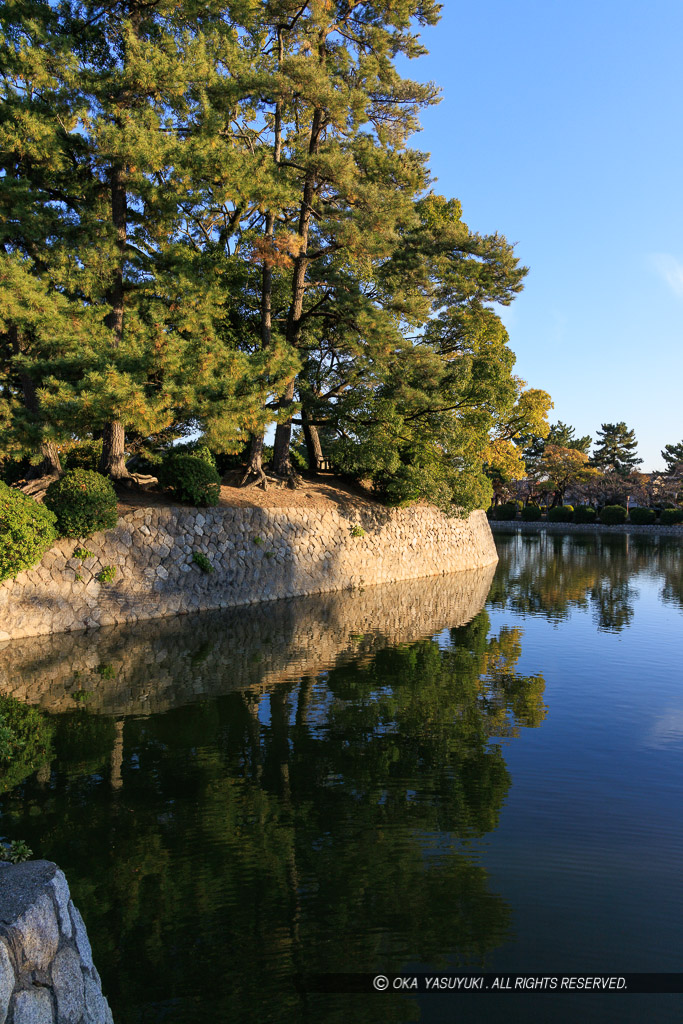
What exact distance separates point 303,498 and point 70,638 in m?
9.39

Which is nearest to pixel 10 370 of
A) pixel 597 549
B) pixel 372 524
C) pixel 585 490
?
pixel 372 524

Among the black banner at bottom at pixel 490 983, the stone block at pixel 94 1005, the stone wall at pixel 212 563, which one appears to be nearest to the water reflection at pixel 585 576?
the stone wall at pixel 212 563

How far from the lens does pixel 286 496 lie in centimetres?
1953

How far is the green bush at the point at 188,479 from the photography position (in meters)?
15.7

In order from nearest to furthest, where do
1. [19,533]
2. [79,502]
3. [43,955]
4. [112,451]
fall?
[43,955]
[19,533]
[79,502]
[112,451]

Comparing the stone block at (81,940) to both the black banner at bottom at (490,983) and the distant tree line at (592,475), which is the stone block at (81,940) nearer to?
the black banner at bottom at (490,983)

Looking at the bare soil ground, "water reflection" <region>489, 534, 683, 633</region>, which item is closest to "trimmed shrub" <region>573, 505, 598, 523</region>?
"water reflection" <region>489, 534, 683, 633</region>

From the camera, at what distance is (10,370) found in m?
15.7

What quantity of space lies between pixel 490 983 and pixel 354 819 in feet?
6.24

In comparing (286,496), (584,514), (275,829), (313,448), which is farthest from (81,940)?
(584,514)

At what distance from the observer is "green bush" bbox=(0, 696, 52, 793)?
6.21 metres

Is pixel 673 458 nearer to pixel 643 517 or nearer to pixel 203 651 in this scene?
pixel 643 517

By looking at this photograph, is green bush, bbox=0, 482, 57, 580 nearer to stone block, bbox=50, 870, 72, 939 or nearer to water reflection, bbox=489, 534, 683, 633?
stone block, bbox=50, 870, 72, 939

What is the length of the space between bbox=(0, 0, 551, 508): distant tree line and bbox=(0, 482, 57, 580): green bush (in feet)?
6.40
